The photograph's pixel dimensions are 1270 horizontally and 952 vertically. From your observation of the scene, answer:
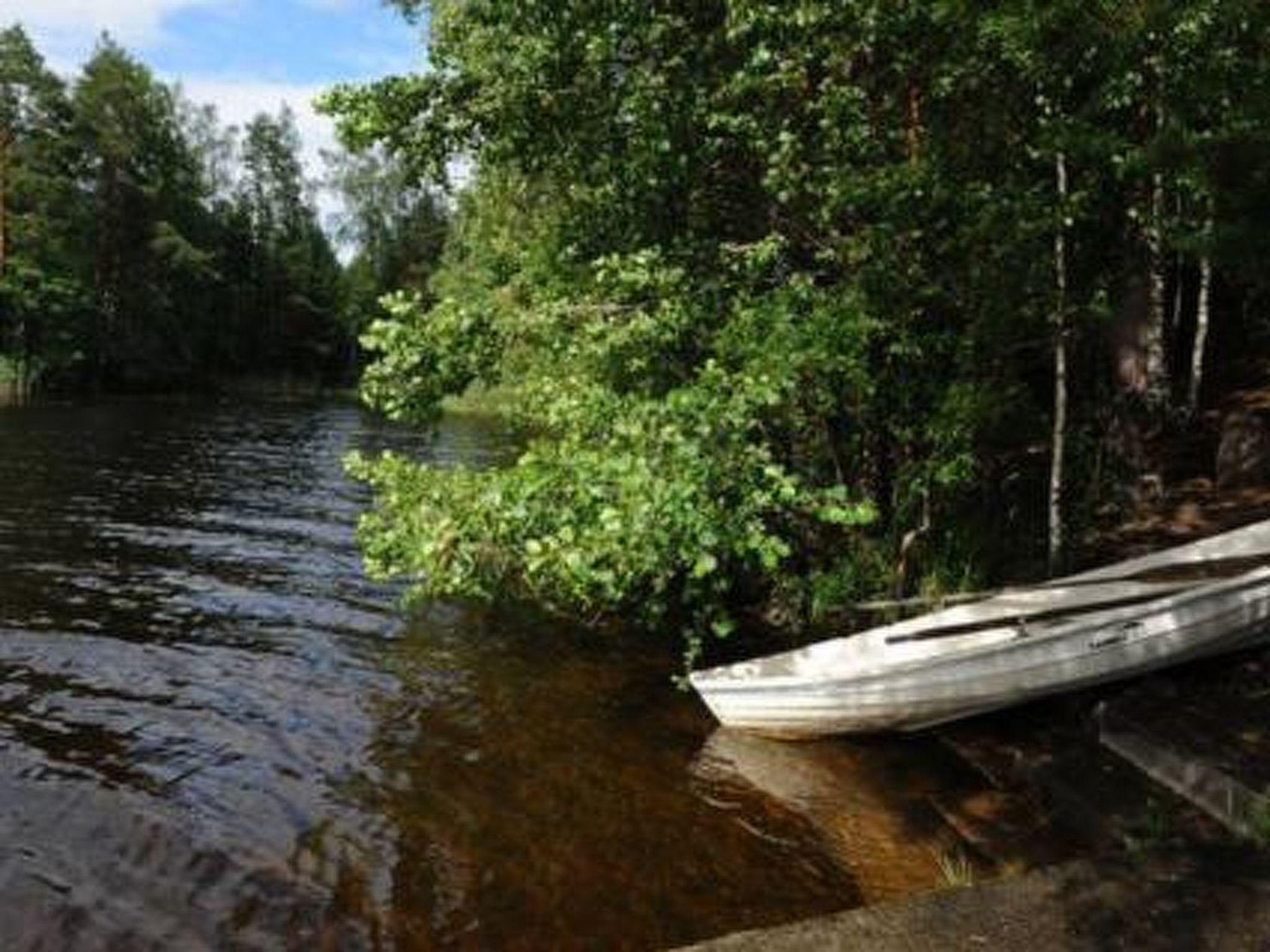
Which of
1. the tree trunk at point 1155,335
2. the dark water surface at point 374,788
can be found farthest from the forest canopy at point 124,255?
the tree trunk at point 1155,335

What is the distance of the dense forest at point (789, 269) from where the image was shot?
853cm

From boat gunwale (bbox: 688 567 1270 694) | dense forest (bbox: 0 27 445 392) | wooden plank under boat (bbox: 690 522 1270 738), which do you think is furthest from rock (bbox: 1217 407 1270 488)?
dense forest (bbox: 0 27 445 392)

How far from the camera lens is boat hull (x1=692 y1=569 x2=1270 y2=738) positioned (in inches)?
321

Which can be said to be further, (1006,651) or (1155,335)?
(1155,335)

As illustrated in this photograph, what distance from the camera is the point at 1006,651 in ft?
27.2

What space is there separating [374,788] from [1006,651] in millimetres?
4622

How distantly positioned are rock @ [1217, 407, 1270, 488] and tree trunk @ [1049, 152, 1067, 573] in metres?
2.98

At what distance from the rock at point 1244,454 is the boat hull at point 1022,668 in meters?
4.39

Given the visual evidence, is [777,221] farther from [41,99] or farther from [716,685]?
[41,99]

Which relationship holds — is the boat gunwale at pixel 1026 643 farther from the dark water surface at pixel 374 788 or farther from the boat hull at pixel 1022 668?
the dark water surface at pixel 374 788

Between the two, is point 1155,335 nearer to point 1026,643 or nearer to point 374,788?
point 1026,643

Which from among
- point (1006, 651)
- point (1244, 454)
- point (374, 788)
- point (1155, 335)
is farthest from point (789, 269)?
point (374, 788)

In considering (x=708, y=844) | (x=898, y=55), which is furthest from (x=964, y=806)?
(x=898, y=55)

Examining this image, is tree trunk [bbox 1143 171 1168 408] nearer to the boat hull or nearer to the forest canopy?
the boat hull
